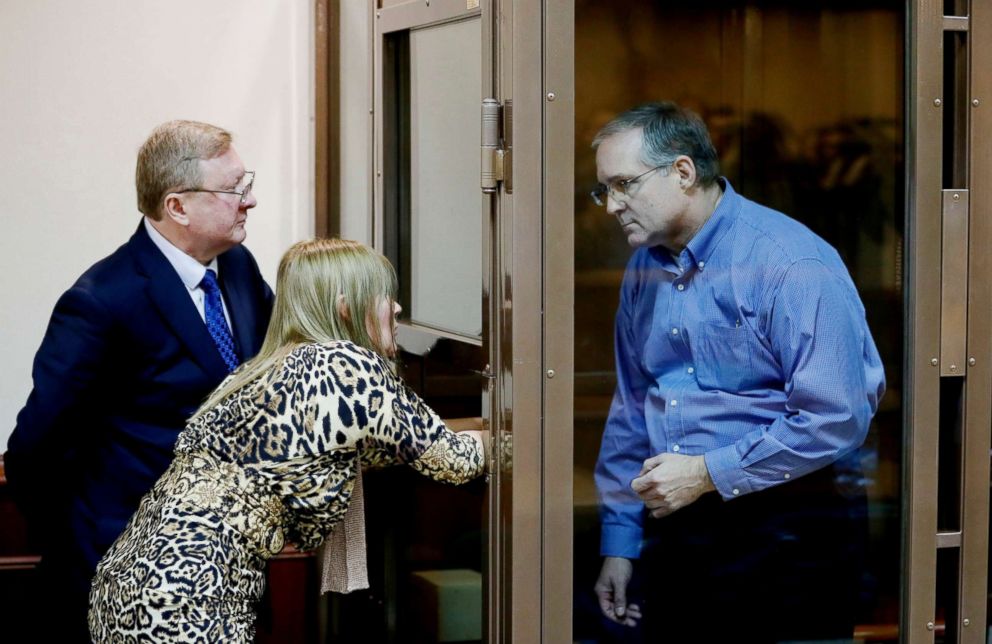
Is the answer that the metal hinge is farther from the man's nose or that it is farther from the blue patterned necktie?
the blue patterned necktie

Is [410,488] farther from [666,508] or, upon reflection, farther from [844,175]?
[844,175]

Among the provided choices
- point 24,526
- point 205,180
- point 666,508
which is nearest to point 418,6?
point 205,180

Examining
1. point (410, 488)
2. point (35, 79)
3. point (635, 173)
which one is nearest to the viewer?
point (635, 173)

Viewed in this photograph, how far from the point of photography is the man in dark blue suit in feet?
8.84

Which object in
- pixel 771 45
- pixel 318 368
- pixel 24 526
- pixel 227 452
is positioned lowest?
pixel 24 526

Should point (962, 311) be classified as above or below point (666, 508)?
above

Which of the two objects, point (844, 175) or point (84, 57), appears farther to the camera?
point (84, 57)

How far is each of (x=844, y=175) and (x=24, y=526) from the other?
2254mm

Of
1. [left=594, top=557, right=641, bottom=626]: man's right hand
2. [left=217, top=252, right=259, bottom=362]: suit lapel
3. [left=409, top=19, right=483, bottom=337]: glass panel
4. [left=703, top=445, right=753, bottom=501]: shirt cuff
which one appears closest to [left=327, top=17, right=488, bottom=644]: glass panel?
[left=409, top=19, right=483, bottom=337]: glass panel

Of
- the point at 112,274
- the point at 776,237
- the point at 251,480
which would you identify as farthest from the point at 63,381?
the point at 776,237

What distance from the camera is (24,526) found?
11.6 feet

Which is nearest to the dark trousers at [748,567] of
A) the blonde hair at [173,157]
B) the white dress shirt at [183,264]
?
the white dress shirt at [183,264]

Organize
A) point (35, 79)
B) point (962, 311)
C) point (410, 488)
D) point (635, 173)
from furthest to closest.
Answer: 1. point (35, 79)
2. point (410, 488)
3. point (962, 311)
4. point (635, 173)

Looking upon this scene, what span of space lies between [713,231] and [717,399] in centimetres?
31
